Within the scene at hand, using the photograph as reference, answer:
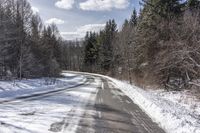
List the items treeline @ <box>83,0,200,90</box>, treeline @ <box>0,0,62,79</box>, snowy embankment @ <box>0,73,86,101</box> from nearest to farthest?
snowy embankment @ <box>0,73,86,101</box> → treeline @ <box>83,0,200,90</box> → treeline @ <box>0,0,62,79</box>

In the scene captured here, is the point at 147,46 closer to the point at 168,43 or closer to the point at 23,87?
the point at 168,43

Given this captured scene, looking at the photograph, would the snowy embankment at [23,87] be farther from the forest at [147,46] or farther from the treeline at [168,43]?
the treeline at [168,43]

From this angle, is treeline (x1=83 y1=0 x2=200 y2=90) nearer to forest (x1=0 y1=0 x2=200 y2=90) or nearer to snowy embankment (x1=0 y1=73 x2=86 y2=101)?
forest (x1=0 y1=0 x2=200 y2=90)

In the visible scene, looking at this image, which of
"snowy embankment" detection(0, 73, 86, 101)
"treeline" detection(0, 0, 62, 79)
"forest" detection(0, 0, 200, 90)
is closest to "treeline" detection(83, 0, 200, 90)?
"forest" detection(0, 0, 200, 90)

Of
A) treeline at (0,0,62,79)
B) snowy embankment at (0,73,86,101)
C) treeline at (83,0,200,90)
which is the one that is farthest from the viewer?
treeline at (0,0,62,79)

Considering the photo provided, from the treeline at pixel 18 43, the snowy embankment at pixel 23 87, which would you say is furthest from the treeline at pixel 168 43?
the treeline at pixel 18 43

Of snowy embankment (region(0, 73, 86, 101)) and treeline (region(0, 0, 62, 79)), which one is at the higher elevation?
treeline (region(0, 0, 62, 79))

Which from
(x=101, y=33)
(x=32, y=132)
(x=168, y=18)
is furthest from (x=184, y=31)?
(x=101, y=33)

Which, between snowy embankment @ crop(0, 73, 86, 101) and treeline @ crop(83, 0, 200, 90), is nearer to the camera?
snowy embankment @ crop(0, 73, 86, 101)

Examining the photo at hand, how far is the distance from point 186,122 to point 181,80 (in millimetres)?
22355

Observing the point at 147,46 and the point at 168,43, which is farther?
the point at 147,46

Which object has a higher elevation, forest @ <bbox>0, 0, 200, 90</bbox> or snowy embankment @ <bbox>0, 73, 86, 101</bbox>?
forest @ <bbox>0, 0, 200, 90</bbox>

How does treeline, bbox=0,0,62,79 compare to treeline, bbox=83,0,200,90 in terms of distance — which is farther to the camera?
treeline, bbox=0,0,62,79

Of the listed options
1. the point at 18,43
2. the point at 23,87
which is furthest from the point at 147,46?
the point at 18,43
